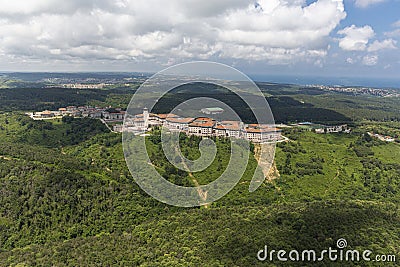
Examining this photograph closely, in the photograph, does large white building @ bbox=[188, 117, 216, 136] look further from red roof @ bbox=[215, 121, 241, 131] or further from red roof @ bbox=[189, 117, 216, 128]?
red roof @ bbox=[215, 121, 241, 131]

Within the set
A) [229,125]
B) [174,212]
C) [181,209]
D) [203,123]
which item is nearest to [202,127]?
[203,123]

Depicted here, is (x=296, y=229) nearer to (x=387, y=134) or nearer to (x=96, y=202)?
(x=96, y=202)

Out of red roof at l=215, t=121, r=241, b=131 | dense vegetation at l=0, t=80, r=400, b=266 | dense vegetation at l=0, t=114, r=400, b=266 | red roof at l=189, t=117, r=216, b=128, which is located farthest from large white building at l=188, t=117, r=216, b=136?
dense vegetation at l=0, t=80, r=400, b=266

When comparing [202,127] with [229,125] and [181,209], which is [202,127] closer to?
[229,125]

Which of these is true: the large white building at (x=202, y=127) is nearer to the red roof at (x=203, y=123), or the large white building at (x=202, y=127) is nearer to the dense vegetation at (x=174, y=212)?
the red roof at (x=203, y=123)

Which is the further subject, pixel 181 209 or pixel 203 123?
pixel 203 123

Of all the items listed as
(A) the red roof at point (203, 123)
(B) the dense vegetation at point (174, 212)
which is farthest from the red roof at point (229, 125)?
(B) the dense vegetation at point (174, 212)

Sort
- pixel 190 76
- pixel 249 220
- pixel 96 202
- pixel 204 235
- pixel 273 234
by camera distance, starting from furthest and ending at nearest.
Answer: pixel 96 202
pixel 249 220
pixel 204 235
pixel 273 234
pixel 190 76

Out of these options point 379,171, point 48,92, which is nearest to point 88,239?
point 379,171

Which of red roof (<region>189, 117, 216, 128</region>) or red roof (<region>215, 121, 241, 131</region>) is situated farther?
red roof (<region>189, 117, 216, 128</region>)

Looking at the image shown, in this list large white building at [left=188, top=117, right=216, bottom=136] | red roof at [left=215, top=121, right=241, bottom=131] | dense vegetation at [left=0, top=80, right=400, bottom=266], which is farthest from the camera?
large white building at [left=188, top=117, right=216, bottom=136]

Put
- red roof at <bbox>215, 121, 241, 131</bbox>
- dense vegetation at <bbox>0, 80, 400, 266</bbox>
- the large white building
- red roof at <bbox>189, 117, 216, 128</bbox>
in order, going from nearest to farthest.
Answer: dense vegetation at <bbox>0, 80, 400, 266</bbox>, red roof at <bbox>215, 121, 241, 131</bbox>, the large white building, red roof at <bbox>189, 117, 216, 128</bbox>
